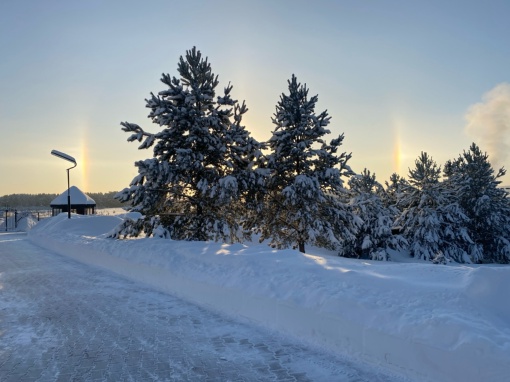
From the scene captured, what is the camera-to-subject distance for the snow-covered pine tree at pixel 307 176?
19828mm

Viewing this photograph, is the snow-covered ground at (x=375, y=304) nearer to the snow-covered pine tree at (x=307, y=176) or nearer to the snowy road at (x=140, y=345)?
the snowy road at (x=140, y=345)

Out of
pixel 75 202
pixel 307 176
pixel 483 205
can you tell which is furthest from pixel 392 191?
pixel 75 202

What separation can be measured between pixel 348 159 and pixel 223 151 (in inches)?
299

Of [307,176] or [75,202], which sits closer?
[307,176]

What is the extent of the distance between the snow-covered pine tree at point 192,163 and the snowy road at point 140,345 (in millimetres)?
6461

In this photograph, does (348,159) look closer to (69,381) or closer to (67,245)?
(67,245)

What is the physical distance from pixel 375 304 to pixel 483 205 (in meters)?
32.7

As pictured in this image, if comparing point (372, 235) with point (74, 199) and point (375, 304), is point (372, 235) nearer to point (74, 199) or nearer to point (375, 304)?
point (375, 304)

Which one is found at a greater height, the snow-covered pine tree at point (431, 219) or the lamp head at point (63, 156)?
the lamp head at point (63, 156)

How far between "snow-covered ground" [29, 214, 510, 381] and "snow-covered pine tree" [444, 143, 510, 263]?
29.8m

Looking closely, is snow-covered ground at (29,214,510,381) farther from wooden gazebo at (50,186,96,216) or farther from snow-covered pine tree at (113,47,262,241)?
wooden gazebo at (50,186,96,216)

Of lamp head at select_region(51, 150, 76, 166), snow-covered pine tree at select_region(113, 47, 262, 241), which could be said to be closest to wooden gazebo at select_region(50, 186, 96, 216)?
lamp head at select_region(51, 150, 76, 166)

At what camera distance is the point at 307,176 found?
19.6m

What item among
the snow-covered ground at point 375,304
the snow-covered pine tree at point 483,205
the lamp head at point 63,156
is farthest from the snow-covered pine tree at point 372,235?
the snow-covered ground at point 375,304
